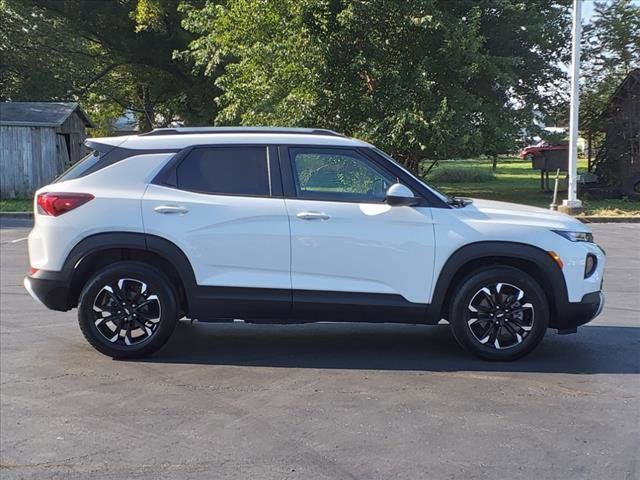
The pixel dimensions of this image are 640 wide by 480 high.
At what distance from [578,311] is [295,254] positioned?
2.36 metres

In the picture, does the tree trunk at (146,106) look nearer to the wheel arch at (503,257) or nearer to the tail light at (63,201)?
the tail light at (63,201)

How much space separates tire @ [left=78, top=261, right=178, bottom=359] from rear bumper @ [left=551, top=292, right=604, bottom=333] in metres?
3.17

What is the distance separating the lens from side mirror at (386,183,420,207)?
5.47 meters

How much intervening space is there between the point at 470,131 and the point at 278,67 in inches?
227

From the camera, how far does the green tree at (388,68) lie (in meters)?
18.7

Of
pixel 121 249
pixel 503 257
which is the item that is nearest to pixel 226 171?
pixel 121 249

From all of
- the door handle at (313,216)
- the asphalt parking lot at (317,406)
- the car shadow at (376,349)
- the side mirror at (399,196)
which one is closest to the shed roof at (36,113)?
the asphalt parking lot at (317,406)

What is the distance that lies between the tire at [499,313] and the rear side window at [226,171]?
1.87m

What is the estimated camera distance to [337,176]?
231 inches

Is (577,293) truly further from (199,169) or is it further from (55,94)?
(55,94)

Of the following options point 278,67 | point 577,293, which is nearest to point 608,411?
point 577,293

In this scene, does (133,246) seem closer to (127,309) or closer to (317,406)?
(127,309)

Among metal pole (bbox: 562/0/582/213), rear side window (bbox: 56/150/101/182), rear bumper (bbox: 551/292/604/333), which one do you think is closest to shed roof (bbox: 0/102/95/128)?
metal pole (bbox: 562/0/582/213)

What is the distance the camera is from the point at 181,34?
28656 mm
